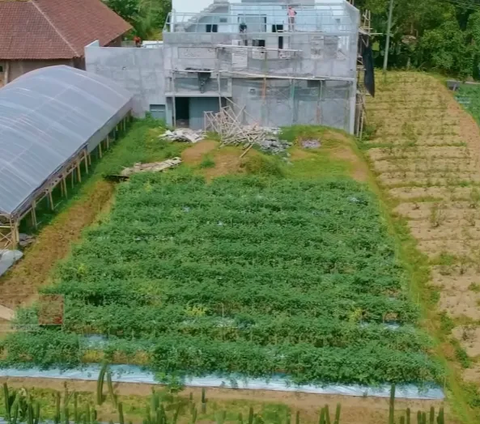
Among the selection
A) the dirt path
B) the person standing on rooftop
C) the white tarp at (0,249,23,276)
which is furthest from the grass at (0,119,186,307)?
the dirt path

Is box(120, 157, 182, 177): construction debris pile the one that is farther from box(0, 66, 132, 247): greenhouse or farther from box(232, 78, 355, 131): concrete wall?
box(232, 78, 355, 131): concrete wall

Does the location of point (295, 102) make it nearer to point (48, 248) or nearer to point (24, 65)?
point (24, 65)

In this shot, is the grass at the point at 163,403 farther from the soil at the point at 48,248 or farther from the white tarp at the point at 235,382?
the soil at the point at 48,248

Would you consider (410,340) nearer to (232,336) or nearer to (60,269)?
(232,336)

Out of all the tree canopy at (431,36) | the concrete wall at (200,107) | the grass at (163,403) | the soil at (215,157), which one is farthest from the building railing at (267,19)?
the grass at (163,403)

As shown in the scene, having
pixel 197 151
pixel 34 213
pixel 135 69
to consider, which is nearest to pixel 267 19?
→ pixel 135 69

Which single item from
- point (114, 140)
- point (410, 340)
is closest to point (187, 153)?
point (114, 140)

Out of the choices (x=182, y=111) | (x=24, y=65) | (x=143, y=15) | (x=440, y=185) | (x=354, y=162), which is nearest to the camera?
(x=440, y=185)
